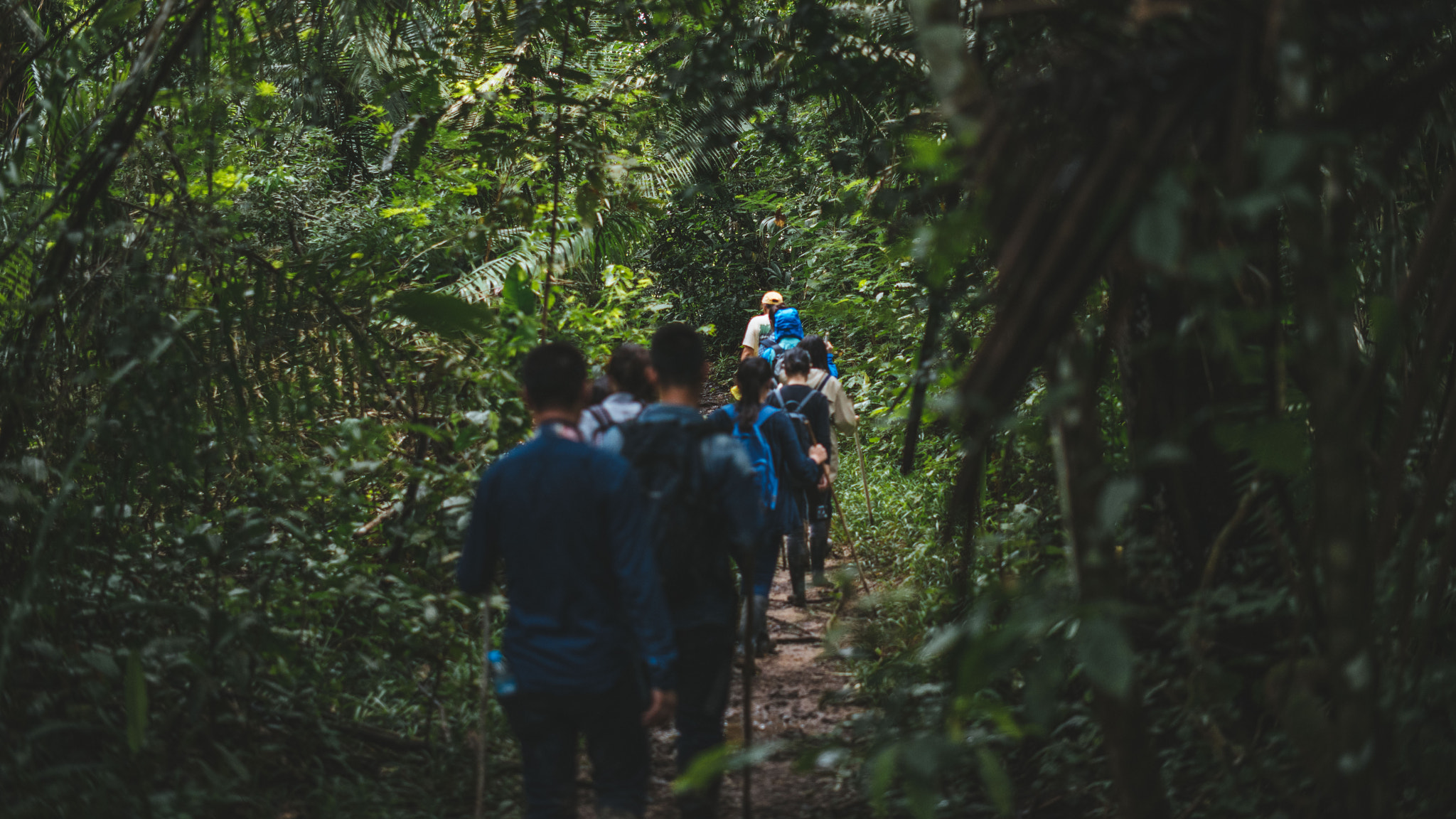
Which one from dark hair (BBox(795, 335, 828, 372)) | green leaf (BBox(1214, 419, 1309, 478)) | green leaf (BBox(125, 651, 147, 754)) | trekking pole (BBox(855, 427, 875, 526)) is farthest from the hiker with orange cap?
green leaf (BBox(1214, 419, 1309, 478))

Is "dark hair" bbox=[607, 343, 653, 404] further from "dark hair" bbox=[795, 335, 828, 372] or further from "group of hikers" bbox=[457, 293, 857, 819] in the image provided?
"dark hair" bbox=[795, 335, 828, 372]

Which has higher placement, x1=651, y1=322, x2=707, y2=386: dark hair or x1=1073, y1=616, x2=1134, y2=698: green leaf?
x1=651, y1=322, x2=707, y2=386: dark hair

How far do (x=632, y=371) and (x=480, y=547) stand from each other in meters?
1.33

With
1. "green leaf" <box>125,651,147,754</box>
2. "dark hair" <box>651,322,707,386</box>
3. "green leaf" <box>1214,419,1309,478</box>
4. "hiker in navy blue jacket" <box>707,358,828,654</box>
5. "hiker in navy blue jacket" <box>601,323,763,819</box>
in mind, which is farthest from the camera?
"hiker in navy blue jacket" <box>707,358,828,654</box>

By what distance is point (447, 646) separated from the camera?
4625mm

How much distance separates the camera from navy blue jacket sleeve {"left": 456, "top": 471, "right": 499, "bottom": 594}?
3.01m

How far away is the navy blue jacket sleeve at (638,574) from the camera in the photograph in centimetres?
286

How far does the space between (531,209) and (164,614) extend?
10.1 ft

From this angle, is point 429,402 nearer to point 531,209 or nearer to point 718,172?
point 531,209

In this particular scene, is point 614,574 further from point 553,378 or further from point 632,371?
point 632,371

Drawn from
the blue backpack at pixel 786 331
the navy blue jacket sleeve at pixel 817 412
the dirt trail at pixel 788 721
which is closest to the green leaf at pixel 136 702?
the dirt trail at pixel 788 721

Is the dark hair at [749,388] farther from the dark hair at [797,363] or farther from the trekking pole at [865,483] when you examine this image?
the trekking pole at [865,483]

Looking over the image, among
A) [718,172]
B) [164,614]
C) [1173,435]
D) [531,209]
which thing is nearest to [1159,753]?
[1173,435]

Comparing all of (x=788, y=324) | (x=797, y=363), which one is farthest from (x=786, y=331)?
(x=797, y=363)
